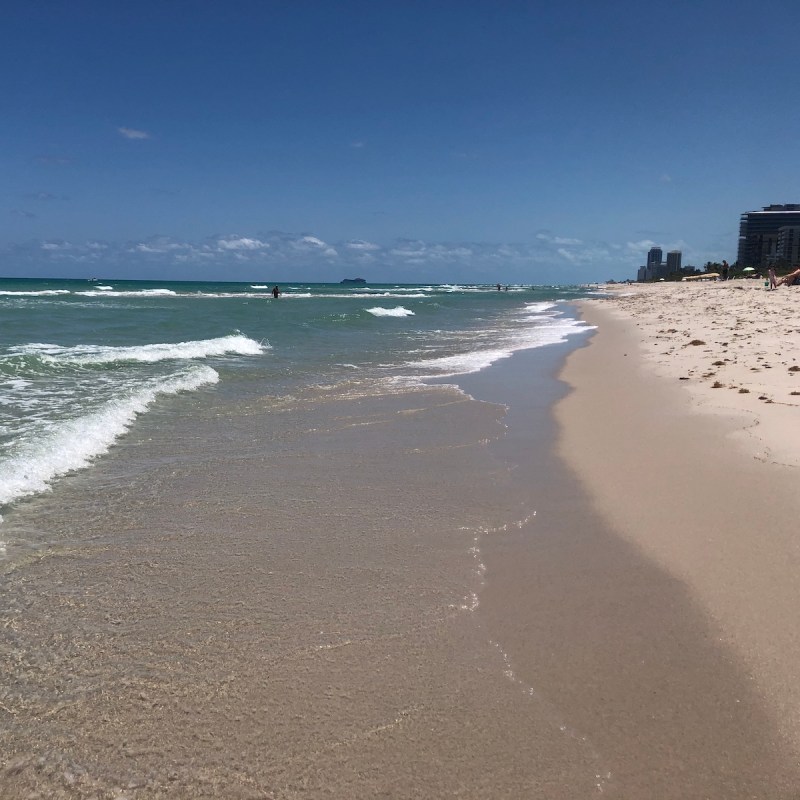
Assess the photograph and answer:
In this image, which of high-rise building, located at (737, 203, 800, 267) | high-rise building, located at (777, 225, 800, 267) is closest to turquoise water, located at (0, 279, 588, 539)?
high-rise building, located at (777, 225, 800, 267)

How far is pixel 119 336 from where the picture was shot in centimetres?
1808

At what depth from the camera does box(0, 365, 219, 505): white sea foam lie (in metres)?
4.76

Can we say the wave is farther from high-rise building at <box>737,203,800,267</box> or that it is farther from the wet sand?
high-rise building at <box>737,203,800,267</box>

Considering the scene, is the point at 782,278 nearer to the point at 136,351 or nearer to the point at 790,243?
the point at 136,351

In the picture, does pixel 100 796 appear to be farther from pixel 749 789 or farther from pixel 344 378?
pixel 344 378

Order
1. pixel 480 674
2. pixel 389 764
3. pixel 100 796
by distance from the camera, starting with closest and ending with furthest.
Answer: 1. pixel 100 796
2. pixel 389 764
3. pixel 480 674

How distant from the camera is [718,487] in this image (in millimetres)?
4590

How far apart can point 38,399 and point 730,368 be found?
35.0 feet

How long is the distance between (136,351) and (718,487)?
41.5ft

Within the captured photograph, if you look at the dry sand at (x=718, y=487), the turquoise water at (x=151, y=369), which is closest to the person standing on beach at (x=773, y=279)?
the dry sand at (x=718, y=487)

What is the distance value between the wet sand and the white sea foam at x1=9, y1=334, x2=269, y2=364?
8.45 meters

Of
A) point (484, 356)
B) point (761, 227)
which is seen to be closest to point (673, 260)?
point (761, 227)

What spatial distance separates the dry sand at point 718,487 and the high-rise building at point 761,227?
131m

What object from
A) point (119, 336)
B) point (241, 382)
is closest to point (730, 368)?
point (241, 382)
